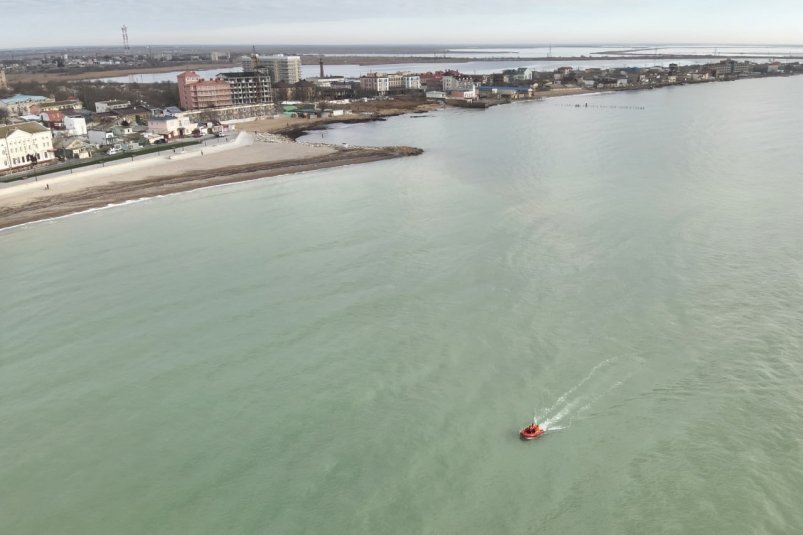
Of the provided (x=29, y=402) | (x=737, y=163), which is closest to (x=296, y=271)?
(x=29, y=402)

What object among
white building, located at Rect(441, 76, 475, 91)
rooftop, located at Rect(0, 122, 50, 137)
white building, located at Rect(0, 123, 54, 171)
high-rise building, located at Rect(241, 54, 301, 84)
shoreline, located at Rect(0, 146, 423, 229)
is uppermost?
high-rise building, located at Rect(241, 54, 301, 84)

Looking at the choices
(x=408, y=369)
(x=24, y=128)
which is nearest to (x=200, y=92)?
(x=24, y=128)

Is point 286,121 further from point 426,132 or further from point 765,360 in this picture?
point 765,360

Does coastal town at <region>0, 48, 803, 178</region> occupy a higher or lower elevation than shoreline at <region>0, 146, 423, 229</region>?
higher

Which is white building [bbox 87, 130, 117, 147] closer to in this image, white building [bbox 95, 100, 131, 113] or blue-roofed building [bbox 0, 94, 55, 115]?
white building [bbox 95, 100, 131, 113]

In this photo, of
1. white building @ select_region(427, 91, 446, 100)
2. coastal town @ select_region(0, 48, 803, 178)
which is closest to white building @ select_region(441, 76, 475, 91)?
coastal town @ select_region(0, 48, 803, 178)

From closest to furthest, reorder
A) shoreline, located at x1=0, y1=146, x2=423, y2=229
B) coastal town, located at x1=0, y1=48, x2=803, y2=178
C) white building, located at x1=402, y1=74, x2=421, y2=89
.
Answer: shoreline, located at x1=0, y1=146, x2=423, y2=229
coastal town, located at x1=0, y1=48, x2=803, y2=178
white building, located at x1=402, y1=74, x2=421, y2=89

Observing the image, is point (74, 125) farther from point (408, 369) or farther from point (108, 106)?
point (408, 369)

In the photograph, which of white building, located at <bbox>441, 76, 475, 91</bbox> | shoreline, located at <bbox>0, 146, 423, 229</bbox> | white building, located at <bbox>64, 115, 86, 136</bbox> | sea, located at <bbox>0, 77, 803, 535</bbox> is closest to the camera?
sea, located at <bbox>0, 77, 803, 535</bbox>
